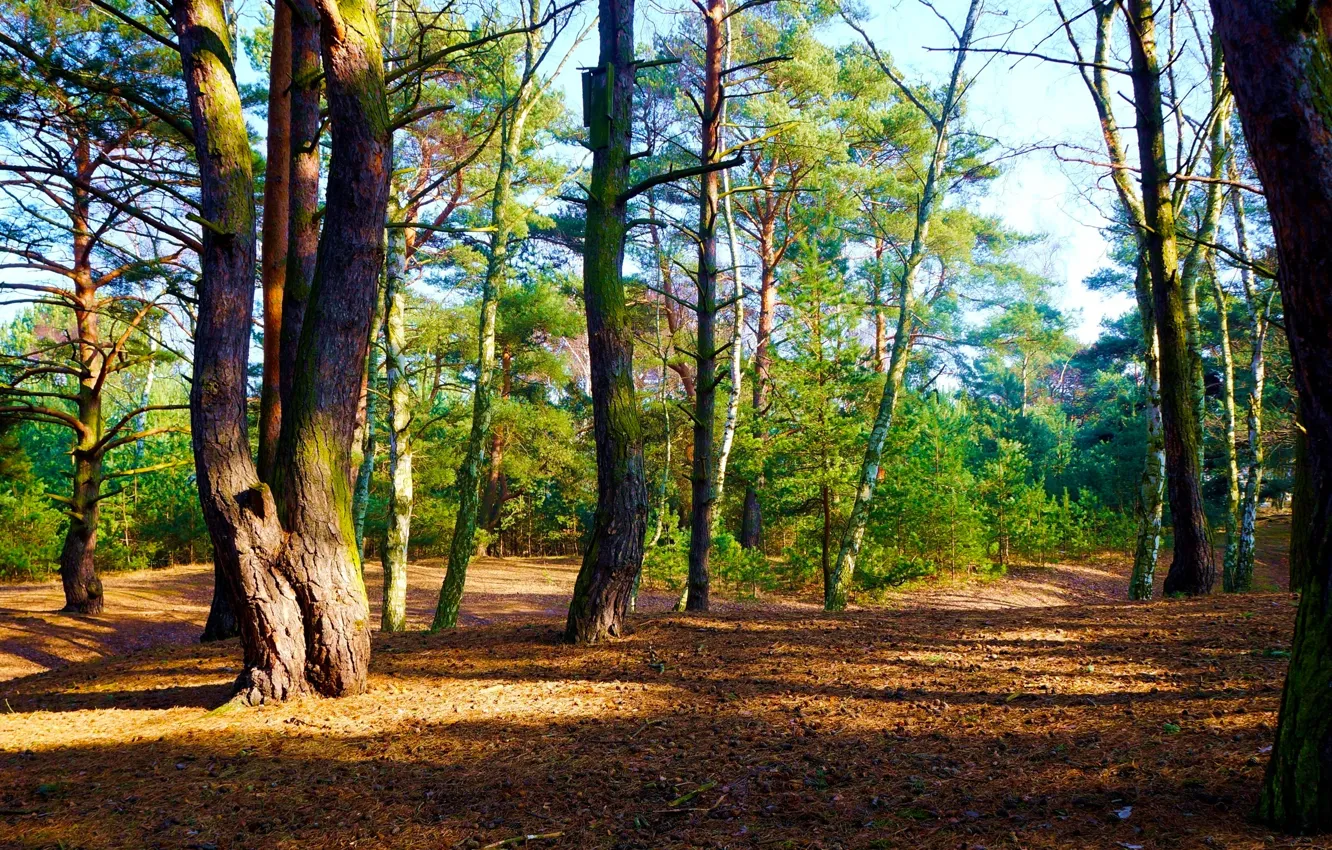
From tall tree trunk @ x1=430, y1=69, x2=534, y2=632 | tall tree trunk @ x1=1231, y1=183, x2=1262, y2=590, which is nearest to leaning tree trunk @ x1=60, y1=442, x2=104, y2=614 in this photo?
tall tree trunk @ x1=430, y1=69, x2=534, y2=632

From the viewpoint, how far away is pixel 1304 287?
210cm

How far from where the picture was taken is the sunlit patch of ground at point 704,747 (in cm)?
246

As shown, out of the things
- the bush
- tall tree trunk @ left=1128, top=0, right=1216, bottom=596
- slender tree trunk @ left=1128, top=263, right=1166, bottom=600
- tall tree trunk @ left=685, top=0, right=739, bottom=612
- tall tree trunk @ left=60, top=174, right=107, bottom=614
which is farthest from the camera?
the bush

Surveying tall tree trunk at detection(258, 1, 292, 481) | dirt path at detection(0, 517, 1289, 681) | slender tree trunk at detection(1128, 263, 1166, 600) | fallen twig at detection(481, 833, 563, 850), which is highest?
tall tree trunk at detection(258, 1, 292, 481)

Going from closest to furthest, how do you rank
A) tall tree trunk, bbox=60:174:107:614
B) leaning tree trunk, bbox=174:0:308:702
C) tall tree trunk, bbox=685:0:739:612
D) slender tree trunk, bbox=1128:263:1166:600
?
leaning tree trunk, bbox=174:0:308:702
slender tree trunk, bbox=1128:263:1166:600
tall tree trunk, bbox=685:0:739:612
tall tree trunk, bbox=60:174:107:614

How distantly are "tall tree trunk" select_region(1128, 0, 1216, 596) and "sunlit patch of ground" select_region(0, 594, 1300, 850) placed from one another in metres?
1.55

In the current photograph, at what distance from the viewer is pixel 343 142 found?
4012 millimetres

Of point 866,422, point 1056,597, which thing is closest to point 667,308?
point 866,422

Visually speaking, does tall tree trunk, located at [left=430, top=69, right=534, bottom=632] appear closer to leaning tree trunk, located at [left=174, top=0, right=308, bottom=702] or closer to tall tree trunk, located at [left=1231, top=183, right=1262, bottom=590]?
leaning tree trunk, located at [left=174, top=0, right=308, bottom=702]

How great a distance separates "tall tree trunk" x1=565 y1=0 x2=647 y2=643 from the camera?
4.87 m

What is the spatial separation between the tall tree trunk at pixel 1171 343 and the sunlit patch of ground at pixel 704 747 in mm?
1550

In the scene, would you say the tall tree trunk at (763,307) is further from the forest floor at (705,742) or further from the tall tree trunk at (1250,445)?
the forest floor at (705,742)

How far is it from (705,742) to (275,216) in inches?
182

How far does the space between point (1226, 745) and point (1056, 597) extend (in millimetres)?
11590
